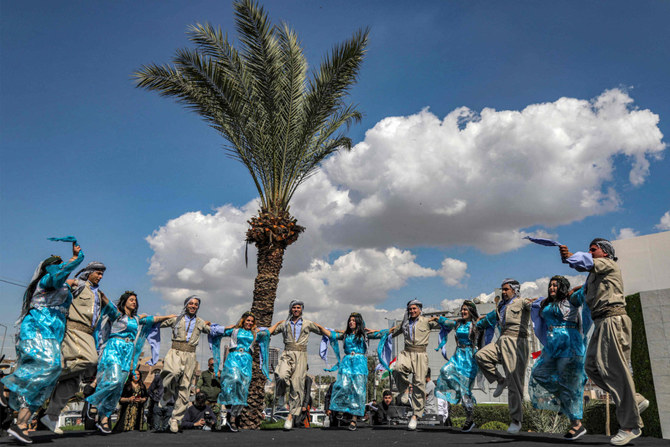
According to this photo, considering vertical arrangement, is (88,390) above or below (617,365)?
below

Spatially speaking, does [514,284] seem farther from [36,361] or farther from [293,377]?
[36,361]

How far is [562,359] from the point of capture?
20.9 feet

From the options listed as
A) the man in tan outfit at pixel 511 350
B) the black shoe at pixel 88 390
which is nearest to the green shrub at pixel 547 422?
the man in tan outfit at pixel 511 350

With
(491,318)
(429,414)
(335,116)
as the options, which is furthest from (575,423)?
(335,116)

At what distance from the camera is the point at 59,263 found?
19.5 ft

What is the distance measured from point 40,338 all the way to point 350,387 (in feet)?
16.1

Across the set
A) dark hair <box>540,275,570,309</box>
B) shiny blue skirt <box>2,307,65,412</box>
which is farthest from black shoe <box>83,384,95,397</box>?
dark hair <box>540,275,570,309</box>

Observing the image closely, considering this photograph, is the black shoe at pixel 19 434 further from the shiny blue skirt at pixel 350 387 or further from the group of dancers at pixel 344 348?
the shiny blue skirt at pixel 350 387

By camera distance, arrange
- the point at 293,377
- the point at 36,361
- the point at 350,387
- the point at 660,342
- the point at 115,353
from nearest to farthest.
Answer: the point at 36,361 < the point at 115,353 < the point at 293,377 < the point at 350,387 < the point at 660,342

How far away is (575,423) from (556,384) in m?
0.51

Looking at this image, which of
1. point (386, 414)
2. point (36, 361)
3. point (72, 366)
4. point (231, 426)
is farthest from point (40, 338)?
point (386, 414)

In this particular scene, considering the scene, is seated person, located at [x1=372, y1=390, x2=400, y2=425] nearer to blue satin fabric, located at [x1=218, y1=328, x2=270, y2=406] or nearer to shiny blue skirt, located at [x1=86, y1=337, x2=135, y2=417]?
blue satin fabric, located at [x1=218, y1=328, x2=270, y2=406]

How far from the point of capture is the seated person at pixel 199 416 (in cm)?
891

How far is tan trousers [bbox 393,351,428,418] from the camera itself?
8.02 m
